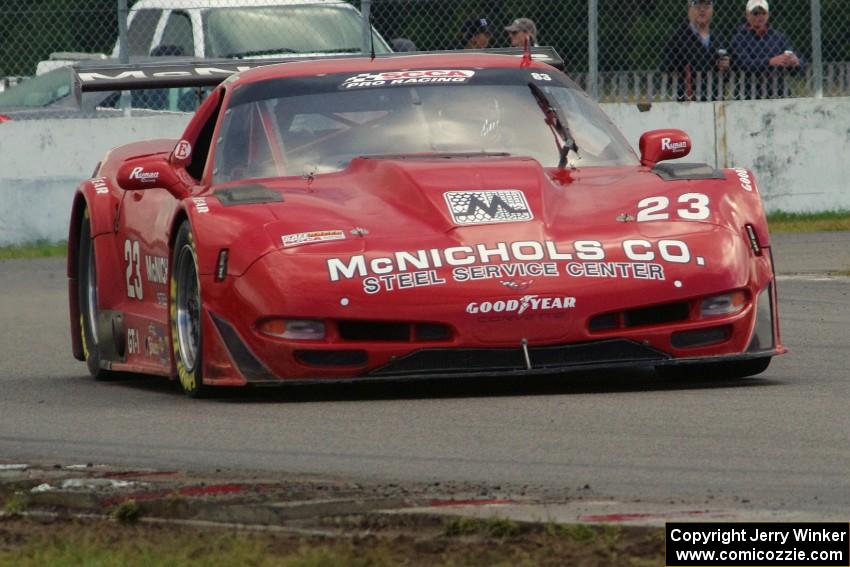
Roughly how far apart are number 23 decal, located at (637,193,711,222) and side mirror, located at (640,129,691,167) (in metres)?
0.83

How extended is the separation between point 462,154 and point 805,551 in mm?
4209

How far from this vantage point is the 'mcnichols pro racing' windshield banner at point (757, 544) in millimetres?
4047

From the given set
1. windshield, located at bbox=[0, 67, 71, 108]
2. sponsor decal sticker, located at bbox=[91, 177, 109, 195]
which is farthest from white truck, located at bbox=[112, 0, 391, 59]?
sponsor decal sticker, located at bbox=[91, 177, 109, 195]

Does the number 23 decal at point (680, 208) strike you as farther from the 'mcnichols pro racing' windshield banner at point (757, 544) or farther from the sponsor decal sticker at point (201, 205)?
the 'mcnichols pro racing' windshield banner at point (757, 544)

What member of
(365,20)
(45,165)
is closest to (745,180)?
(365,20)

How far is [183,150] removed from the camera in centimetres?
872

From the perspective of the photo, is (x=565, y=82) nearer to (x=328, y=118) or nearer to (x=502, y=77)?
(x=502, y=77)

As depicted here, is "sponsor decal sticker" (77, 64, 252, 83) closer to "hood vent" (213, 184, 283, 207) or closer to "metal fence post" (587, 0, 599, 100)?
"hood vent" (213, 184, 283, 207)

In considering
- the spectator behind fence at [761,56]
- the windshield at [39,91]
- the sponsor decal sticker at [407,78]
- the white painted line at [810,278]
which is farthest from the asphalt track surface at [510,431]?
the windshield at [39,91]

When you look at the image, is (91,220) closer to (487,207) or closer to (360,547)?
(487,207)

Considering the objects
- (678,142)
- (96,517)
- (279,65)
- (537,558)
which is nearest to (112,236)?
(279,65)

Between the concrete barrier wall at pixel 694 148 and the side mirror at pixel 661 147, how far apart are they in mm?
8518

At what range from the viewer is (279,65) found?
877cm

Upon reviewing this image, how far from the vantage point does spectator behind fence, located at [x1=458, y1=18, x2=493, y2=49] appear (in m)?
16.6
